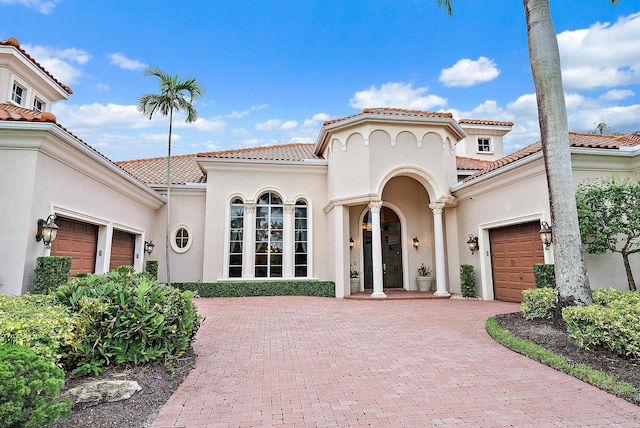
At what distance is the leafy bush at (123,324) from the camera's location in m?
4.16

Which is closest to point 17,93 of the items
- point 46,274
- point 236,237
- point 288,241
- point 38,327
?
point 236,237

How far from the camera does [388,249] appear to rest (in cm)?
1606

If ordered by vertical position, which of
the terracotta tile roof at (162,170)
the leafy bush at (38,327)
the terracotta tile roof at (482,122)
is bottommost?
the leafy bush at (38,327)

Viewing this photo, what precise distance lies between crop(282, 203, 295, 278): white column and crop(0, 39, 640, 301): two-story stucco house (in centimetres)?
5

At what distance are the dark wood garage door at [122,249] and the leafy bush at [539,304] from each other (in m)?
12.4

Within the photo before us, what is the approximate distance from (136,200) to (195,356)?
929cm

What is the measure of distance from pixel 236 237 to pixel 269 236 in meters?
1.42

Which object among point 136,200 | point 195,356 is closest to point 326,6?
point 136,200

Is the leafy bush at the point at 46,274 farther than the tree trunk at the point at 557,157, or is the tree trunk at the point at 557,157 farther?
the leafy bush at the point at 46,274

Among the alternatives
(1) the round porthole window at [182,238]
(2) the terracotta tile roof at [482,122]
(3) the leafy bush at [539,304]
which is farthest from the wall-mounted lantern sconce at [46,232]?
(2) the terracotta tile roof at [482,122]

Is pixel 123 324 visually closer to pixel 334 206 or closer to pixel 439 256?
pixel 334 206

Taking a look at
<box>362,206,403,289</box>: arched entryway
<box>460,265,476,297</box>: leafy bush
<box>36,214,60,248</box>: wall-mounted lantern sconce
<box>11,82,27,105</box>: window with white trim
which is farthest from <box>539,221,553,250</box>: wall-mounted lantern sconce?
<box>11,82,27,105</box>: window with white trim

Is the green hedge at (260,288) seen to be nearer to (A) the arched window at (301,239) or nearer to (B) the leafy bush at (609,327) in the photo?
(A) the arched window at (301,239)

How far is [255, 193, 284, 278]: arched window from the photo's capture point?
46.9 ft
